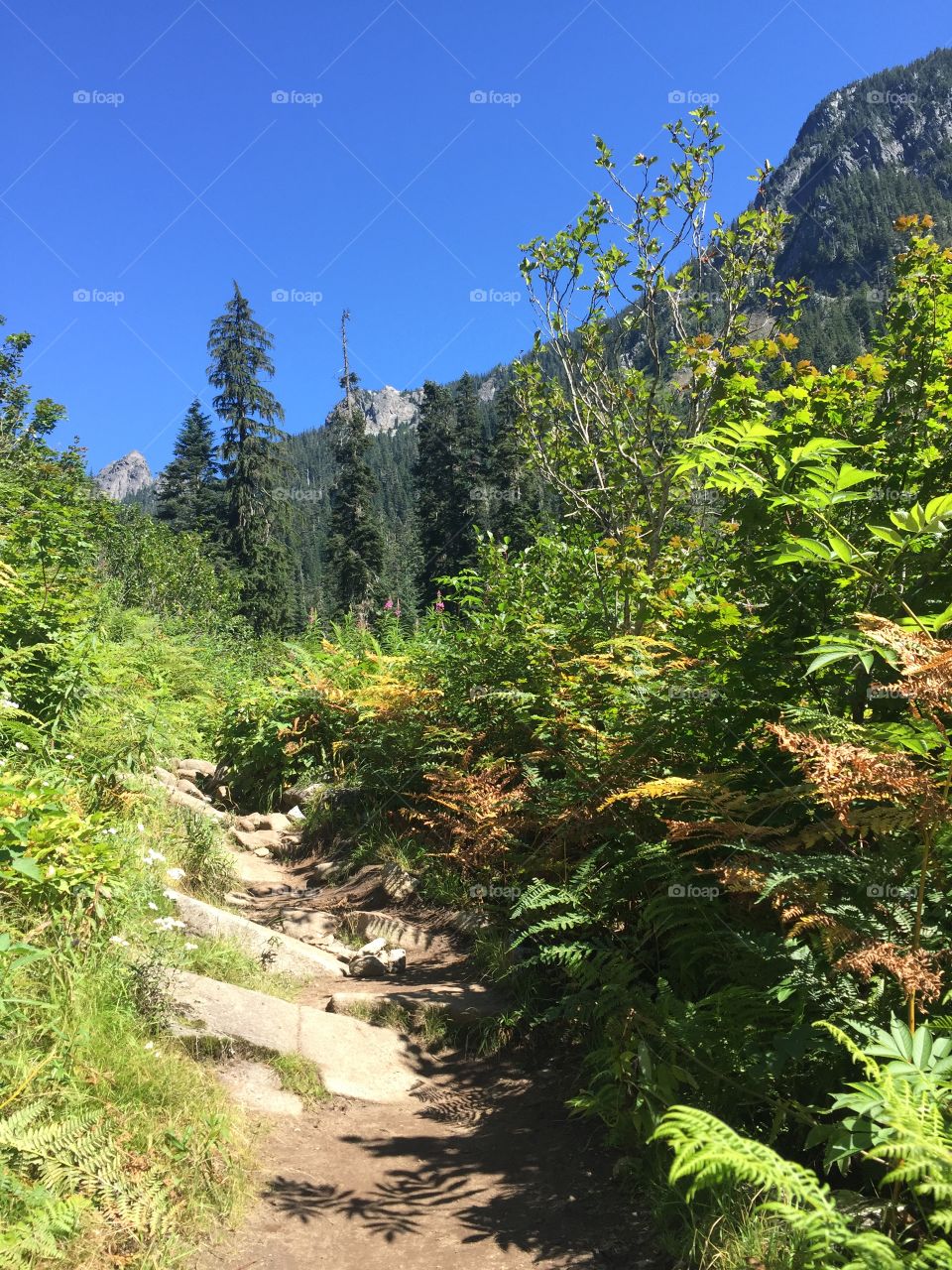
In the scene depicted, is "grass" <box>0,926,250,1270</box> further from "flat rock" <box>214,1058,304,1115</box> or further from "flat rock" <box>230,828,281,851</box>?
"flat rock" <box>230,828,281,851</box>

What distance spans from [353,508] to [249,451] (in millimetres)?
6416

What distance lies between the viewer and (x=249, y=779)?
32.4ft

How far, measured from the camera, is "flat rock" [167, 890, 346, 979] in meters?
5.06

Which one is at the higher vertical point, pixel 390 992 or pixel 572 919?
pixel 572 919

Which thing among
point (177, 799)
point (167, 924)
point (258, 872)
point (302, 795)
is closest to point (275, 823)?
point (302, 795)

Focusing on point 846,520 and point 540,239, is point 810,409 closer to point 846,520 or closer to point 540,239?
point 846,520

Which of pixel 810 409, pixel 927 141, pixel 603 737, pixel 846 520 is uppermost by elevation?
pixel 927 141

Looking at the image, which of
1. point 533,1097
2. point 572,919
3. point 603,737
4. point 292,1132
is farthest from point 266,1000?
point 603,737

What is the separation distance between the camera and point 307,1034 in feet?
14.2

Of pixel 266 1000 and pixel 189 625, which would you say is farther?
pixel 189 625

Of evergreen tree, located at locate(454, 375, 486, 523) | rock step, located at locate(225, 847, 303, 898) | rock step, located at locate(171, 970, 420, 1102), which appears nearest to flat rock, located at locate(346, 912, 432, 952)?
rock step, located at locate(225, 847, 303, 898)

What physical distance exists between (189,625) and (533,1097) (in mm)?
16751

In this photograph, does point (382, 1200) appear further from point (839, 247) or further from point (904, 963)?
point (839, 247)

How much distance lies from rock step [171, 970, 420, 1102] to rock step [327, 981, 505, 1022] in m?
0.21
